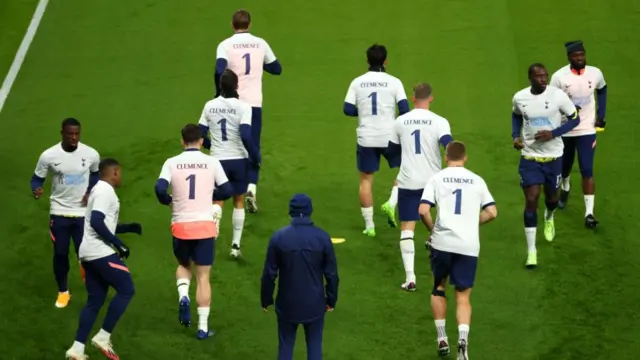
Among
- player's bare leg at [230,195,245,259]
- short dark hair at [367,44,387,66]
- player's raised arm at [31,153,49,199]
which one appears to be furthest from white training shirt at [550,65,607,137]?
player's raised arm at [31,153,49,199]

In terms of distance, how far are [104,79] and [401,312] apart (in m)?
8.45

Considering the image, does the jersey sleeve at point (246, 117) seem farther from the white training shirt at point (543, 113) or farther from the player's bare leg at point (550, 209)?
the player's bare leg at point (550, 209)

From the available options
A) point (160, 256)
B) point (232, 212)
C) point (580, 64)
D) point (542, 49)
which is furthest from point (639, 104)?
point (160, 256)

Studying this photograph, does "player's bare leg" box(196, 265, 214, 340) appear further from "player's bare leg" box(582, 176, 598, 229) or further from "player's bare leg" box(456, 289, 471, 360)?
"player's bare leg" box(582, 176, 598, 229)

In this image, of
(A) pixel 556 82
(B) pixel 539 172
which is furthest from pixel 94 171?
(A) pixel 556 82

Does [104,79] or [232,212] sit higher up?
[104,79]

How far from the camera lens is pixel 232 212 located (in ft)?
56.9

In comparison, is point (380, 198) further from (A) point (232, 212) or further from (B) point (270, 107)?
(B) point (270, 107)

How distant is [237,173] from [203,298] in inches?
81.4

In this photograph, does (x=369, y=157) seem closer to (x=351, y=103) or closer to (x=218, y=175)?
(x=351, y=103)

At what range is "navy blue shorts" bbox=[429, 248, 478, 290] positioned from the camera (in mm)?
13297

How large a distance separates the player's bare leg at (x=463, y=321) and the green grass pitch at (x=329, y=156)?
677mm

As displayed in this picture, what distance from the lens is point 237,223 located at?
51.9ft

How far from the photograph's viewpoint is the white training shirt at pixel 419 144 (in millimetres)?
14719
